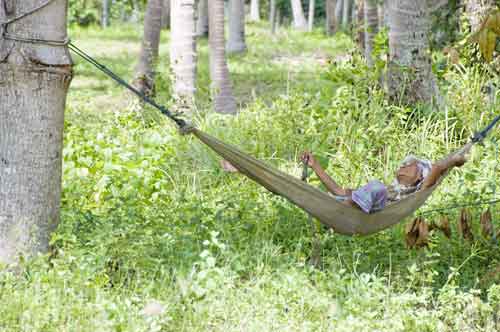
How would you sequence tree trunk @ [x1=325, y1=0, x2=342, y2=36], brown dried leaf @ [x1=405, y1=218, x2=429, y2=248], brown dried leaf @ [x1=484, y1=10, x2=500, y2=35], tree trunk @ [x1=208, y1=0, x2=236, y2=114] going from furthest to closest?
1. tree trunk @ [x1=325, y1=0, x2=342, y2=36]
2. tree trunk @ [x1=208, y1=0, x2=236, y2=114]
3. brown dried leaf @ [x1=405, y1=218, x2=429, y2=248]
4. brown dried leaf @ [x1=484, y1=10, x2=500, y2=35]

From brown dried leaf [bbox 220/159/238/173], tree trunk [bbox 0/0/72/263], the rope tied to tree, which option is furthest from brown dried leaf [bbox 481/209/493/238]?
the rope tied to tree

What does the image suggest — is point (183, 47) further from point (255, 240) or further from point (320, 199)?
point (320, 199)

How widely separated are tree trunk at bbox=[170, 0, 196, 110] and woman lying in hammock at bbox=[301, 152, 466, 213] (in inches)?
151

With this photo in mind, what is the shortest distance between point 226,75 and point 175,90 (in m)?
0.92

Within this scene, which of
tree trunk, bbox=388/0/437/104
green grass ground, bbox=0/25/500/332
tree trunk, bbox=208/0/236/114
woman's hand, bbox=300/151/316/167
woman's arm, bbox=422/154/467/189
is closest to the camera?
green grass ground, bbox=0/25/500/332

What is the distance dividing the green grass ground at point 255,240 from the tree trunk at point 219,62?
1.42 m

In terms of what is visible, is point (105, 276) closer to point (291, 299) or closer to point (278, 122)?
point (291, 299)

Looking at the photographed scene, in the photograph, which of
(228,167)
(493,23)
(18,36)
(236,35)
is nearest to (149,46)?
(228,167)

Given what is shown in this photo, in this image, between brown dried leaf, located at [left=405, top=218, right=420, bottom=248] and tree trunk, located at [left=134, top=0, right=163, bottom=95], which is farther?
tree trunk, located at [left=134, top=0, right=163, bottom=95]

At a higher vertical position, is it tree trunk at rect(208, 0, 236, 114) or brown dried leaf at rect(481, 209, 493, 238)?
tree trunk at rect(208, 0, 236, 114)

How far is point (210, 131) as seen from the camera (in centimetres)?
727

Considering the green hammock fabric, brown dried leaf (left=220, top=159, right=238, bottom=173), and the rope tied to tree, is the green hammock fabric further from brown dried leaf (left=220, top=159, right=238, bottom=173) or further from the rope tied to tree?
the rope tied to tree

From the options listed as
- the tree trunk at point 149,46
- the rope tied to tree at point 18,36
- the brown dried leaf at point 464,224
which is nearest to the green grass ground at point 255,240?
the brown dried leaf at point 464,224

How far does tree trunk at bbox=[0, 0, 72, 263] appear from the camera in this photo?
4.14m
